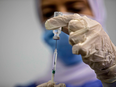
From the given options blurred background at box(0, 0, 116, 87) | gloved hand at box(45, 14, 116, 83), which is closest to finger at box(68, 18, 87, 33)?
gloved hand at box(45, 14, 116, 83)

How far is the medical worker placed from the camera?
465mm

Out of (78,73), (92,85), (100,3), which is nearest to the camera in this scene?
(92,85)

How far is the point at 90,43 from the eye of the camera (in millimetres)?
452

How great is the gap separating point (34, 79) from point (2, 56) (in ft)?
1.66

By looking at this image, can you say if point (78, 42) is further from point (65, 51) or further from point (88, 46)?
point (65, 51)

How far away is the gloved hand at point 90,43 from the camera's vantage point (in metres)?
0.45

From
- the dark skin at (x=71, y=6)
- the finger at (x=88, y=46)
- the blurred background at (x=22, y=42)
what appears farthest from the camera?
the blurred background at (x=22, y=42)

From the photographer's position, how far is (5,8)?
143cm

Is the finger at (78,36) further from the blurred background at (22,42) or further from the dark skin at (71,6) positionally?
the blurred background at (22,42)

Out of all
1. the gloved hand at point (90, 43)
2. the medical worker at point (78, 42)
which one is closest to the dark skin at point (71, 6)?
the medical worker at point (78, 42)

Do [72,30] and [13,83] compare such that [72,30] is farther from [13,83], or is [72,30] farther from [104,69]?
[13,83]

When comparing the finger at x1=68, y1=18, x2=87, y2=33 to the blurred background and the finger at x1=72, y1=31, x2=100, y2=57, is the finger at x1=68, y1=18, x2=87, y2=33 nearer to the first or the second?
the finger at x1=72, y1=31, x2=100, y2=57

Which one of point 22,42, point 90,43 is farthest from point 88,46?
point 22,42

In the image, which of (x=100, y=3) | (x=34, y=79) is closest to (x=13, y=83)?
(x=34, y=79)
